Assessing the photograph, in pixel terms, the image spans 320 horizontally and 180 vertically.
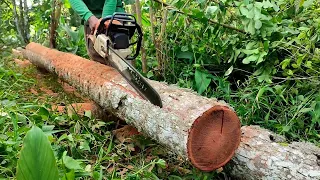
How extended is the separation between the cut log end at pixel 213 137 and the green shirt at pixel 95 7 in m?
1.71

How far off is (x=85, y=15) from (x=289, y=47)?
174 cm

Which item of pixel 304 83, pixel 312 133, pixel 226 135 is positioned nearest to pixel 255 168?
pixel 226 135

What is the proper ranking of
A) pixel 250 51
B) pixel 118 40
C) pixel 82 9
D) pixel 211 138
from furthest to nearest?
pixel 82 9 < pixel 250 51 < pixel 118 40 < pixel 211 138

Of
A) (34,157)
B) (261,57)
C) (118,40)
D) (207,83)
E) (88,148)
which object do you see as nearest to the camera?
(34,157)

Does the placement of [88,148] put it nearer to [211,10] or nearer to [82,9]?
[82,9]

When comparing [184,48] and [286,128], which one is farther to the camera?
[184,48]

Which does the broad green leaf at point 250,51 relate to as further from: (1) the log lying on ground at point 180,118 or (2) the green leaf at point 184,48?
(1) the log lying on ground at point 180,118

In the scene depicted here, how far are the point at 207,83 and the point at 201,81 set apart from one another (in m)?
0.06

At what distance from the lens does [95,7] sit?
3.82m

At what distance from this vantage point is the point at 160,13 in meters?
4.10

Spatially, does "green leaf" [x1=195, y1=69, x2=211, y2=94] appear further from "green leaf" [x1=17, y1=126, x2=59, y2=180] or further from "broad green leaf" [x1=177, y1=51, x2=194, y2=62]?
"green leaf" [x1=17, y1=126, x2=59, y2=180]

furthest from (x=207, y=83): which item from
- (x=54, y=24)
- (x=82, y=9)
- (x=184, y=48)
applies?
(x=54, y=24)

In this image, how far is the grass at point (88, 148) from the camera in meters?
2.00

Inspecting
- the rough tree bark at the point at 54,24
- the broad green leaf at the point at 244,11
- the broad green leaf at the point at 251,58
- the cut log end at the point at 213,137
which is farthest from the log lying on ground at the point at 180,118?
the rough tree bark at the point at 54,24
